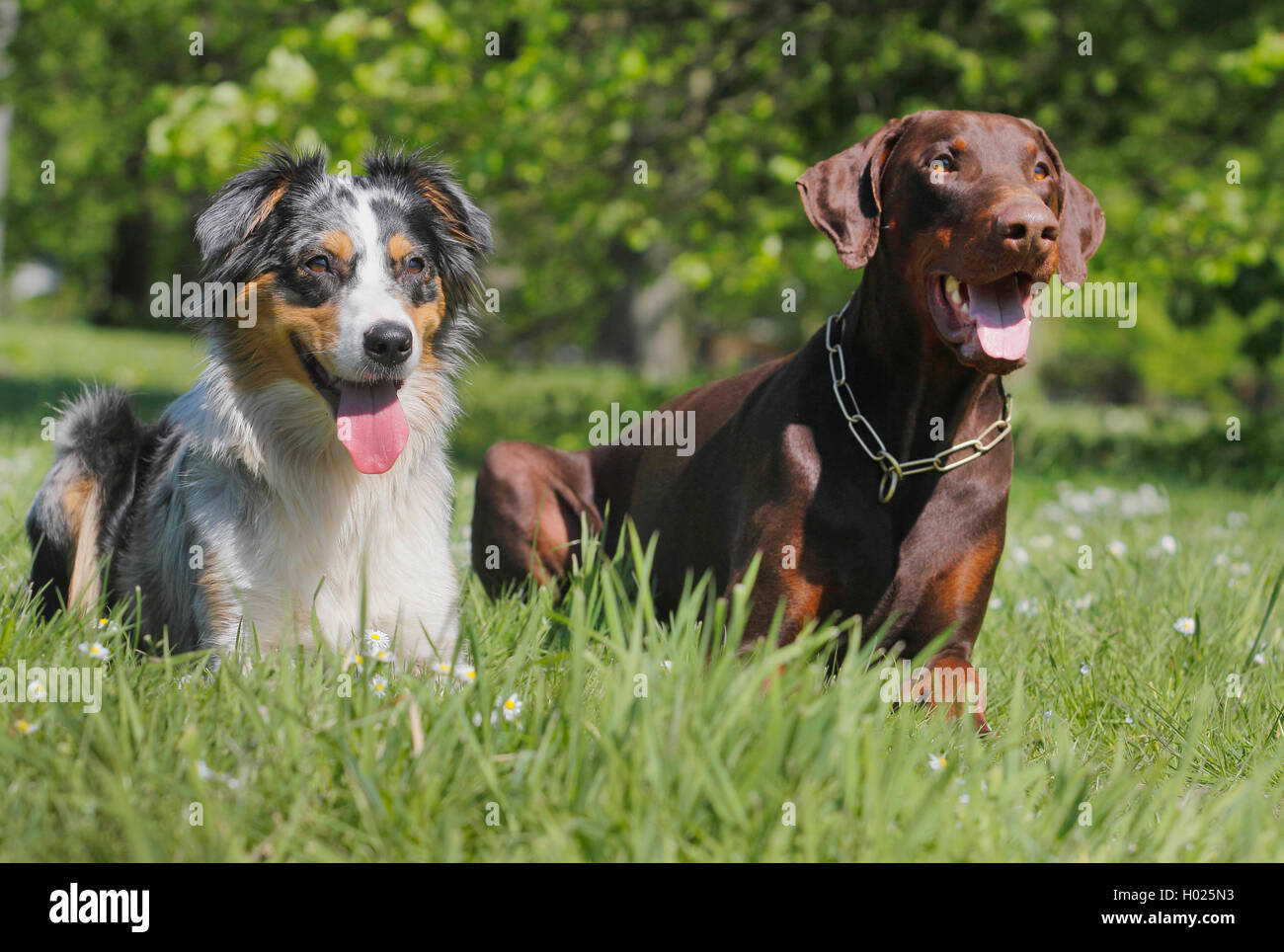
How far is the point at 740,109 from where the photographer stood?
996 cm

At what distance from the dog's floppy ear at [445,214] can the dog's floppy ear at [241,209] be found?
0.92 ft

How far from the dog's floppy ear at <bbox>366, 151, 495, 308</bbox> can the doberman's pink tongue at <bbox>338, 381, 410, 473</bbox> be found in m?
0.54

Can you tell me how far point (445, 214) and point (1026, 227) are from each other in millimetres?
1921

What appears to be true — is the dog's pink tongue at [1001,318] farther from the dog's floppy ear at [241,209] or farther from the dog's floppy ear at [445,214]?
the dog's floppy ear at [241,209]

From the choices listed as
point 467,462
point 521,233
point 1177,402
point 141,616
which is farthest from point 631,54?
point 1177,402

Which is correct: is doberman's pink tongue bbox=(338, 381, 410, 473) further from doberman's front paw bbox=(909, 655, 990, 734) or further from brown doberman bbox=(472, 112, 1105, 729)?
doberman's front paw bbox=(909, 655, 990, 734)

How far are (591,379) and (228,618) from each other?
487 inches

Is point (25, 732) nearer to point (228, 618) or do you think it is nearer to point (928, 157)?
point (228, 618)

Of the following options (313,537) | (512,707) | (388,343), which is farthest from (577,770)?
(313,537)

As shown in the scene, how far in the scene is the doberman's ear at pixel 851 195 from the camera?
3.74 m

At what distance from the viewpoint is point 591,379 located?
15.8 meters

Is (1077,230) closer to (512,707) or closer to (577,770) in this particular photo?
(512,707)

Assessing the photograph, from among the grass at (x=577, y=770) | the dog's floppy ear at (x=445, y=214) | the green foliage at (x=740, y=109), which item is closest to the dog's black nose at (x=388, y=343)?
the dog's floppy ear at (x=445, y=214)

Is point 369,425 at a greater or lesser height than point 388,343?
lesser
